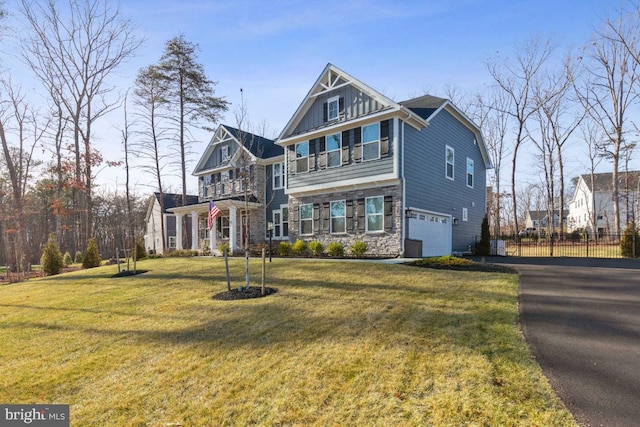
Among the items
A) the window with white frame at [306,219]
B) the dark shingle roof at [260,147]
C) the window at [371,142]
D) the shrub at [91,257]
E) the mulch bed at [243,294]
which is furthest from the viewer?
the dark shingle roof at [260,147]

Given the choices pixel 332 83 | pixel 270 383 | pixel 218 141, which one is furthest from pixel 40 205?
pixel 270 383

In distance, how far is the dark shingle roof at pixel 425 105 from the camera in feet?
50.0

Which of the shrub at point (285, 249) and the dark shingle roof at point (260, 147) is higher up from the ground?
the dark shingle roof at point (260, 147)

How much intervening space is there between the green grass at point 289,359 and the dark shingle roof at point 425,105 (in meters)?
9.91

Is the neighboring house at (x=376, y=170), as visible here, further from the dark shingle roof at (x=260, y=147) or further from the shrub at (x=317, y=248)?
the dark shingle roof at (x=260, y=147)

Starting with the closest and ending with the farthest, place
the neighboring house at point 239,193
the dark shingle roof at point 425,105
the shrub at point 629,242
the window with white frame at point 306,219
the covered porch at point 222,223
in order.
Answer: the shrub at point 629,242, the dark shingle roof at point 425,105, the window with white frame at point 306,219, the covered porch at point 222,223, the neighboring house at point 239,193

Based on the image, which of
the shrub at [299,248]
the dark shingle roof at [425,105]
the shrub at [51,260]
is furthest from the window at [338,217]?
the shrub at [51,260]

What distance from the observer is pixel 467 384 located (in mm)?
3137

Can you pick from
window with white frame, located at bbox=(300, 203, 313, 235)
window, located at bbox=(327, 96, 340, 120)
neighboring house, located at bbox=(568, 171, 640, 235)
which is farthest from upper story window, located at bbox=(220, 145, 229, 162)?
neighboring house, located at bbox=(568, 171, 640, 235)

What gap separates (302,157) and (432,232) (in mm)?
7110

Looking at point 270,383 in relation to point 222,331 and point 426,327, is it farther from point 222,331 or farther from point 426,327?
point 426,327

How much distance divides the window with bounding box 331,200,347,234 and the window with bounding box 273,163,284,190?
5.68m

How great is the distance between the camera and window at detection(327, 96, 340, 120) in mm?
15359

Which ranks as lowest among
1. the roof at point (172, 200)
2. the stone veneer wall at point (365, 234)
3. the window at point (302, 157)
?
the stone veneer wall at point (365, 234)
